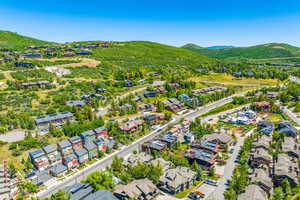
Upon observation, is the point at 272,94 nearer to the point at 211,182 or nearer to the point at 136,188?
the point at 211,182

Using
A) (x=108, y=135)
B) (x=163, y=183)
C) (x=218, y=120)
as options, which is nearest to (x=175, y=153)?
(x=163, y=183)

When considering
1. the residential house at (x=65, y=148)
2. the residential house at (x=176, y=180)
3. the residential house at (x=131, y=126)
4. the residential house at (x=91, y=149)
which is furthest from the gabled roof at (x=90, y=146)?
the residential house at (x=176, y=180)

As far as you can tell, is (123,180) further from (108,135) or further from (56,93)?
(56,93)

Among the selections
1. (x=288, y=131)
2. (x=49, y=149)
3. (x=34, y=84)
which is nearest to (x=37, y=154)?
(x=49, y=149)

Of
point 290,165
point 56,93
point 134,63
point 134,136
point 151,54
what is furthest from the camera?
point 151,54

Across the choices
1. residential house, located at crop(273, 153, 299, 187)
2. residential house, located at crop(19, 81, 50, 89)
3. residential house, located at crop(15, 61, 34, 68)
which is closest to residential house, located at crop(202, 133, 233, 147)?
residential house, located at crop(273, 153, 299, 187)

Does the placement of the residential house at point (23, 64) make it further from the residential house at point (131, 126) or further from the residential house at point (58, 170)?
the residential house at point (58, 170)

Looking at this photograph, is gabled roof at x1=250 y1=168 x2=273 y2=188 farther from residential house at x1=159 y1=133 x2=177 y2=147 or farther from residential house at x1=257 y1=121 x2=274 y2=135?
residential house at x1=257 y1=121 x2=274 y2=135
